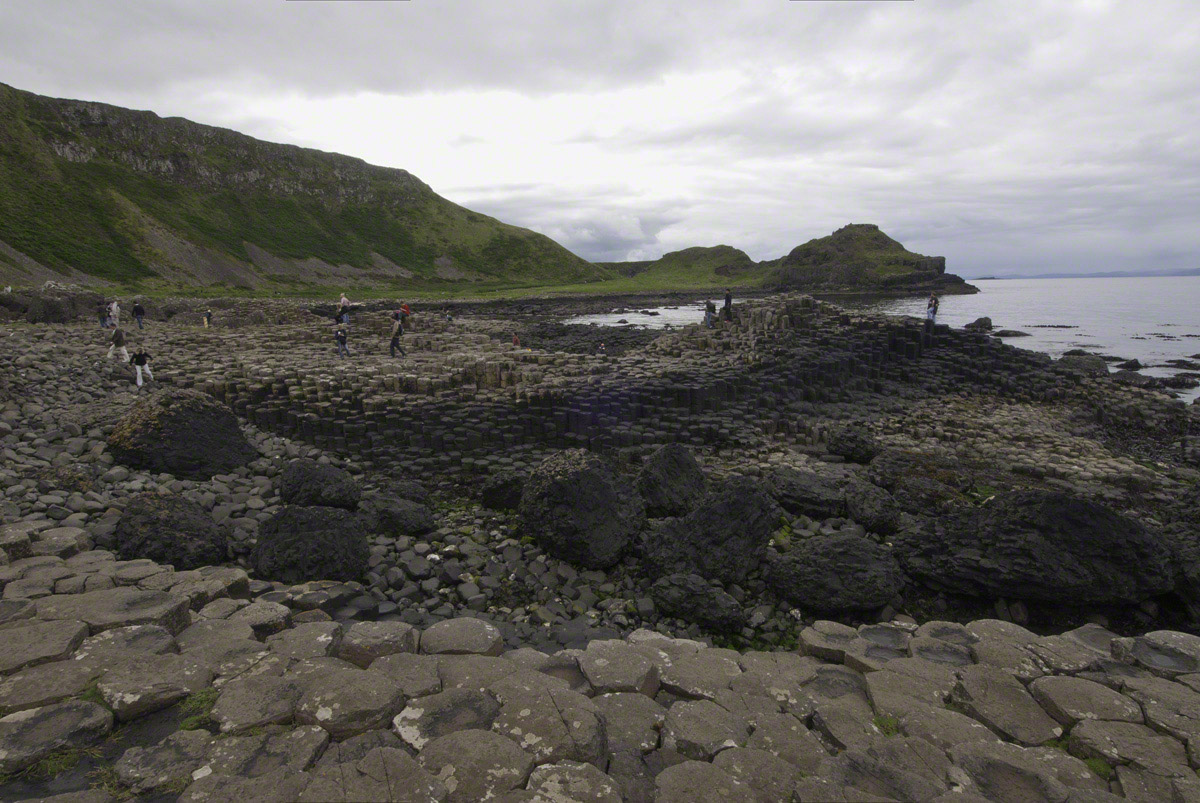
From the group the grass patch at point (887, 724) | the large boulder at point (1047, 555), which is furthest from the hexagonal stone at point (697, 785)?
the large boulder at point (1047, 555)

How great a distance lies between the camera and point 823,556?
838 centimetres

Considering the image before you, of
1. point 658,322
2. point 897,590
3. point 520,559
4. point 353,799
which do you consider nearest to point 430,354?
point 520,559

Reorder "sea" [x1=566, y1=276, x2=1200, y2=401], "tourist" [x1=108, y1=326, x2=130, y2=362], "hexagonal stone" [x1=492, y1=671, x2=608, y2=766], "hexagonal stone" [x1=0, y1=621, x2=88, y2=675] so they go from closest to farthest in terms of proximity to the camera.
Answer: "hexagonal stone" [x1=492, y1=671, x2=608, y2=766] → "hexagonal stone" [x1=0, y1=621, x2=88, y2=675] → "tourist" [x1=108, y1=326, x2=130, y2=362] → "sea" [x1=566, y1=276, x2=1200, y2=401]

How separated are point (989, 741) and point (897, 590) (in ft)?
14.3

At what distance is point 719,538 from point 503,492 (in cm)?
451

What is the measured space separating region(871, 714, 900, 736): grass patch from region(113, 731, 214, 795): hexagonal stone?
4666 mm

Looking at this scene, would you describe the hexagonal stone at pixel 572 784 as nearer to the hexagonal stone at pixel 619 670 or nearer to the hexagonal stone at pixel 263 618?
the hexagonal stone at pixel 619 670

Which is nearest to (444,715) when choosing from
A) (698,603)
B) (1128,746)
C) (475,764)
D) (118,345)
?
(475,764)

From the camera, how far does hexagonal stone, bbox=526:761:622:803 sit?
136 inches

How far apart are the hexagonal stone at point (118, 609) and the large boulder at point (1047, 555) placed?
30.6 feet

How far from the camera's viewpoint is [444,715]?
415 centimetres

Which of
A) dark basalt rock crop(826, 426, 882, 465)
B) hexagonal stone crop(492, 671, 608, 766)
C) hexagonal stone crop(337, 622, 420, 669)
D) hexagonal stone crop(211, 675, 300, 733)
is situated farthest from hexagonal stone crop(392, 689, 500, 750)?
dark basalt rock crop(826, 426, 882, 465)

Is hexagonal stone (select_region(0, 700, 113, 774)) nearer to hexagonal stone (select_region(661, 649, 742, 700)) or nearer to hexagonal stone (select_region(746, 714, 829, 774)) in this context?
hexagonal stone (select_region(661, 649, 742, 700))

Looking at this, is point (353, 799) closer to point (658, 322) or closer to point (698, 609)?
point (698, 609)
